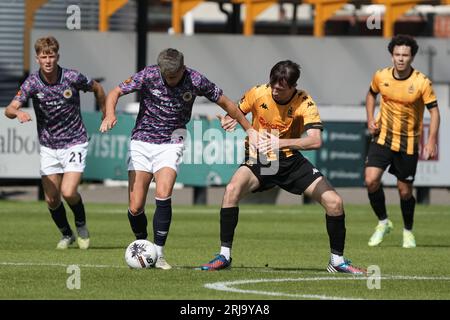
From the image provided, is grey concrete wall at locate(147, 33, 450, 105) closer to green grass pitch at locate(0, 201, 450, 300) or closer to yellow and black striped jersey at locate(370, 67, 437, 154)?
green grass pitch at locate(0, 201, 450, 300)

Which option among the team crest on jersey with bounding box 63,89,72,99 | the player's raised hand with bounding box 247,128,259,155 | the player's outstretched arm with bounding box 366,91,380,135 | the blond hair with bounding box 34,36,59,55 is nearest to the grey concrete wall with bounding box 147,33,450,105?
the player's outstretched arm with bounding box 366,91,380,135

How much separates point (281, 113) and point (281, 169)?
521 millimetres

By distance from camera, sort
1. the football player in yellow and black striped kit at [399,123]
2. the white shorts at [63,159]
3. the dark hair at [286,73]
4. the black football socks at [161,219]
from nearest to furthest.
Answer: the dark hair at [286,73] → the black football socks at [161,219] → the white shorts at [63,159] → the football player in yellow and black striped kit at [399,123]

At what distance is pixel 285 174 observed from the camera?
44.2 ft

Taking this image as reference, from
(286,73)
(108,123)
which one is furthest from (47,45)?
(286,73)

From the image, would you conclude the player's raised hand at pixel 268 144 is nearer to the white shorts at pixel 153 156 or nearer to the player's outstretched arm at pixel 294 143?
the player's outstretched arm at pixel 294 143

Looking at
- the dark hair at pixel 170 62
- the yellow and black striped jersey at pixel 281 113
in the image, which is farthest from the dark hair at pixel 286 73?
the dark hair at pixel 170 62

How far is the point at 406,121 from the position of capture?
17.3 meters

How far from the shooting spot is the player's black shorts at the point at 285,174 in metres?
13.4

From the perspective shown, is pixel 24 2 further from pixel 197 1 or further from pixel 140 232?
pixel 140 232

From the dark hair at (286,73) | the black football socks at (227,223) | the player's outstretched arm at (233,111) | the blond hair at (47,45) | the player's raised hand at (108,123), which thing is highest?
the blond hair at (47,45)

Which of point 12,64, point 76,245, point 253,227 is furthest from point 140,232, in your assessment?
point 12,64

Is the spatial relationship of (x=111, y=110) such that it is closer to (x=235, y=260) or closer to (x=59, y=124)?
(x=235, y=260)
